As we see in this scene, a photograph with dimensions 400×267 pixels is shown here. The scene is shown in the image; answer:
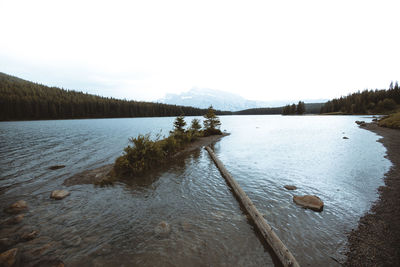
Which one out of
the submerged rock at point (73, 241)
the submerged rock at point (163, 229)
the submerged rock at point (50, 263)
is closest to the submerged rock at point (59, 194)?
the submerged rock at point (73, 241)

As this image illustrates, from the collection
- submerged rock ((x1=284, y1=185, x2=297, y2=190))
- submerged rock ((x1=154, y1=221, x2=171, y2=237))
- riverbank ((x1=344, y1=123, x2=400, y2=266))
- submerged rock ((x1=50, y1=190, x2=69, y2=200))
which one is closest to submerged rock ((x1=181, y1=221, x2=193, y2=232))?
submerged rock ((x1=154, y1=221, x2=171, y2=237))

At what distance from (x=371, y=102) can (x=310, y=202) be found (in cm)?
17557

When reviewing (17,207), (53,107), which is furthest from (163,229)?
(53,107)

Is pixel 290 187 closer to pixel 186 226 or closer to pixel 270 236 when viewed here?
pixel 270 236

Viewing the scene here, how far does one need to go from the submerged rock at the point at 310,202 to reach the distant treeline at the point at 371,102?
15518cm

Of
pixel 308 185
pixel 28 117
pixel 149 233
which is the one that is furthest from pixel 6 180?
pixel 28 117

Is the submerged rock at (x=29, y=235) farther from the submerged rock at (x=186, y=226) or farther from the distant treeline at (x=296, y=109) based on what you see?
the distant treeline at (x=296, y=109)

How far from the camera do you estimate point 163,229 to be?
6902 mm

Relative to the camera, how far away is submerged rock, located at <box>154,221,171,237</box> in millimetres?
6758

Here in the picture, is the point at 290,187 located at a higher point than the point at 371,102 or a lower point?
lower

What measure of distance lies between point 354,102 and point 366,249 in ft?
628

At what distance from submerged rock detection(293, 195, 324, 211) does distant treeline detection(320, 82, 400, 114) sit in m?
155

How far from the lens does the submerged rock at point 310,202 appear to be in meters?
8.49

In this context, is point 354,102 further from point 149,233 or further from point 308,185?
point 149,233
